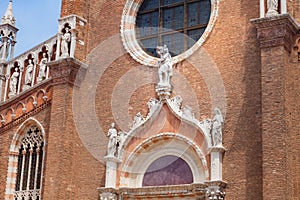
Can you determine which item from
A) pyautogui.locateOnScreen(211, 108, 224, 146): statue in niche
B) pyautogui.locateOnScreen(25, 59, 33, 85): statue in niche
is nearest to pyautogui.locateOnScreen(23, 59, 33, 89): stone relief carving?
pyautogui.locateOnScreen(25, 59, 33, 85): statue in niche

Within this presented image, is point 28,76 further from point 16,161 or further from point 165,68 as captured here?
point 165,68

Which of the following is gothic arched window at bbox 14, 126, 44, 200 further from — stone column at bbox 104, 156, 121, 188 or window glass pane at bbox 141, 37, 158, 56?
window glass pane at bbox 141, 37, 158, 56

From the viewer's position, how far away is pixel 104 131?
1485cm

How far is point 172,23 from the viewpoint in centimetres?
1496

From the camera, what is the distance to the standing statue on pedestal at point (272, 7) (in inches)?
493

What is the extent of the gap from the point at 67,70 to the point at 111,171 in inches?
128

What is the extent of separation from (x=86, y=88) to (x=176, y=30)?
2.97 meters

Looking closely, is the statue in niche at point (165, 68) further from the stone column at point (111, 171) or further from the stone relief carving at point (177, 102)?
the stone column at point (111, 171)

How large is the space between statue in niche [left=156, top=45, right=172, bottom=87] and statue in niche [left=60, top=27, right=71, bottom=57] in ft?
9.82

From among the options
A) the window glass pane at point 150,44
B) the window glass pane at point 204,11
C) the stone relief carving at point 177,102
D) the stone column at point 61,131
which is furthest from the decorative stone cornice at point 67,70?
the window glass pane at point 204,11

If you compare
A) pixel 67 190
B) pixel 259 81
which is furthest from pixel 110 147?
pixel 259 81

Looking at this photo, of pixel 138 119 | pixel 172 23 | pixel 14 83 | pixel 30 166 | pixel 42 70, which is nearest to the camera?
pixel 138 119

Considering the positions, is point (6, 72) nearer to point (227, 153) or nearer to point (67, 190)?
point (67, 190)

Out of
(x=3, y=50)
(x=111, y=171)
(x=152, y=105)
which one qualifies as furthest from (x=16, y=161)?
(x=152, y=105)
